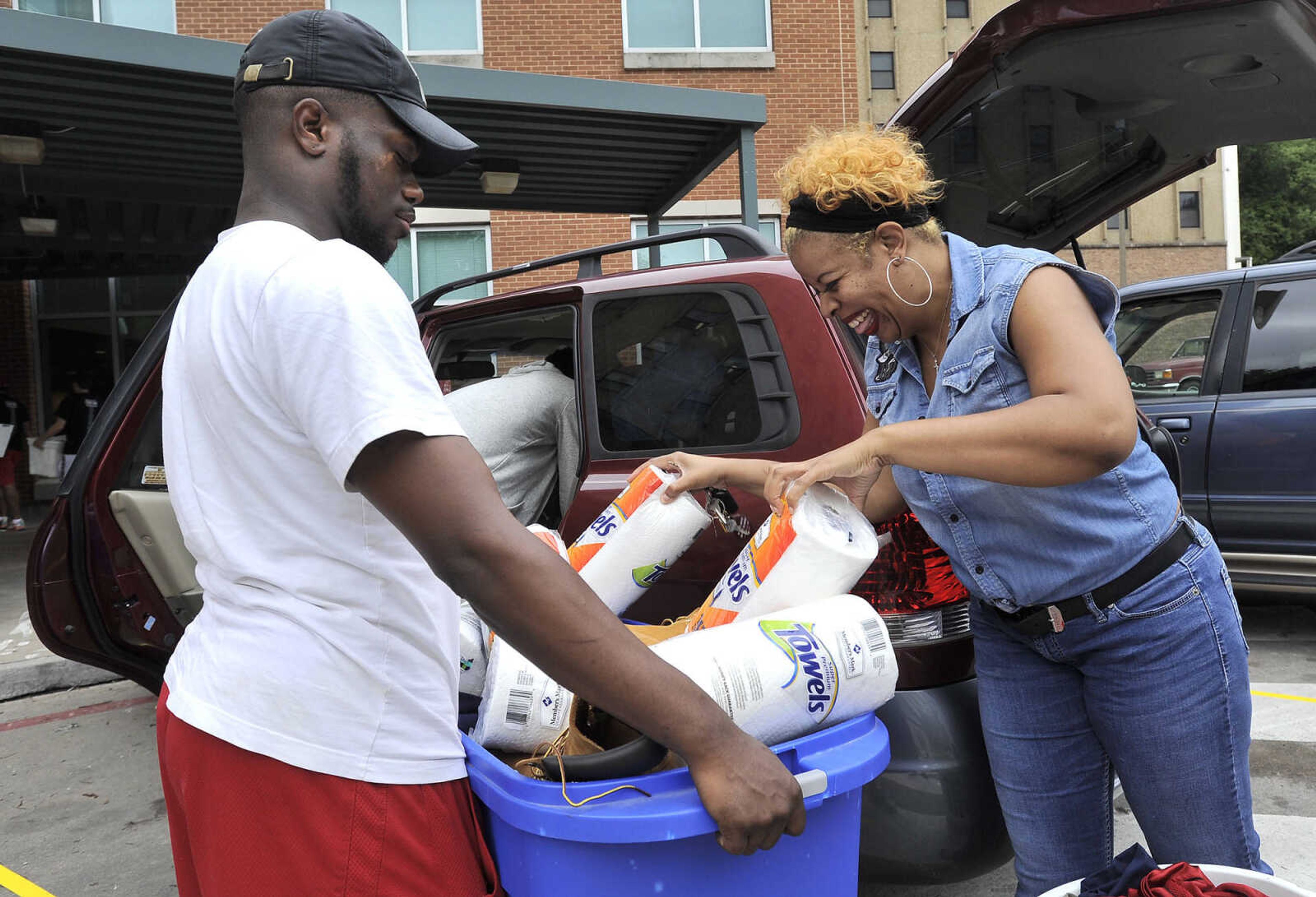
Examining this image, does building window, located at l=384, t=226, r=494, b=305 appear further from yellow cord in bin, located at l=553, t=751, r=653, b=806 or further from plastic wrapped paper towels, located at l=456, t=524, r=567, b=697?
yellow cord in bin, located at l=553, t=751, r=653, b=806

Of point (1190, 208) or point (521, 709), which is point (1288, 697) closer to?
point (521, 709)

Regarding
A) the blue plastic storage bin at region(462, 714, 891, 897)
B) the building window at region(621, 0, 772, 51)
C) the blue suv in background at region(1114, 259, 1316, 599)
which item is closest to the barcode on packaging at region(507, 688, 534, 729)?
the blue plastic storage bin at region(462, 714, 891, 897)

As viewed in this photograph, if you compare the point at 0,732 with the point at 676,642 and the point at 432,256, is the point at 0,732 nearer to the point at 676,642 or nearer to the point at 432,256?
the point at 676,642

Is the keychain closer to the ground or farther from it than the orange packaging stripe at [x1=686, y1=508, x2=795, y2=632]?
farther from it

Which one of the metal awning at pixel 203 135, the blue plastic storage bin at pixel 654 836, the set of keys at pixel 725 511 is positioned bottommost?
the blue plastic storage bin at pixel 654 836

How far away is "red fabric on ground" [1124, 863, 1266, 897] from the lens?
1.29 metres

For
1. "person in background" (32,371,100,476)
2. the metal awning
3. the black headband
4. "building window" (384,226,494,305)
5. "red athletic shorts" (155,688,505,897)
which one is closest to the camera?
"red athletic shorts" (155,688,505,897)

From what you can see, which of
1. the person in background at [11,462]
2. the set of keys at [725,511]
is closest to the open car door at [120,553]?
the set of keys at [725,511]

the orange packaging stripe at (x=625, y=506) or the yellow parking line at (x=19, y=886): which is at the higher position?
the orange packaging stripe at (x=625, y=506)

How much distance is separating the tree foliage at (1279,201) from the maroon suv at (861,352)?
147 ft

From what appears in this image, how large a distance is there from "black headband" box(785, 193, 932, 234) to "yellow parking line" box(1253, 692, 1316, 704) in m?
3.71

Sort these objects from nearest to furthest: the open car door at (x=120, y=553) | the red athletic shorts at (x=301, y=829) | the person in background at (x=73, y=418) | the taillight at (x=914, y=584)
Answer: the red athletic shorts at (x=301, y=829)
the taillight at (x=914, y=584)
the open car door at (x=120, y=553)
the person in background at (x=73, y=418)

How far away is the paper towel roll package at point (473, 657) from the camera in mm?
1829

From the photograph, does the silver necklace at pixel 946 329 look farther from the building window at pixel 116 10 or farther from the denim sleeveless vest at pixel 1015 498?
the building window at pixel 116 10
